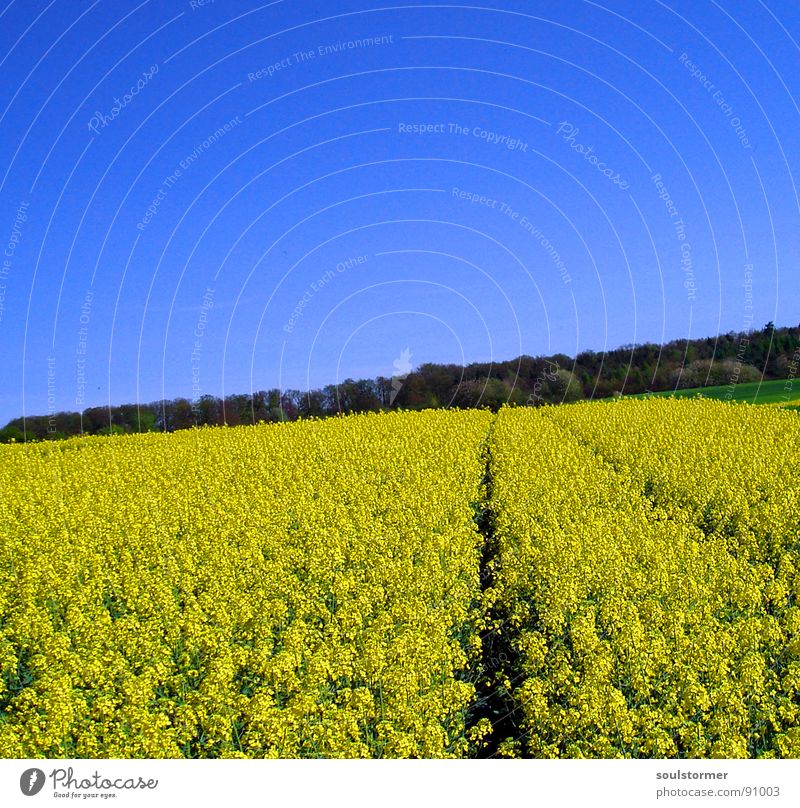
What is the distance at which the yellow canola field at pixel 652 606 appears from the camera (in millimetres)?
6141

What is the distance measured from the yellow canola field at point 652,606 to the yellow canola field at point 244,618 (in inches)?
28.4

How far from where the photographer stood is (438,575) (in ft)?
29.6

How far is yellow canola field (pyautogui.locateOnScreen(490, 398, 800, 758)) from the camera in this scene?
20.1 feet

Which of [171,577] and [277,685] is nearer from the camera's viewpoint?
[277,685]

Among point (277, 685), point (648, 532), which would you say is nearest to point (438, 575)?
point (277, 685)

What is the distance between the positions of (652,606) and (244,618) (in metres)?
4.22

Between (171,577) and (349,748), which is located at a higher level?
(171,577)

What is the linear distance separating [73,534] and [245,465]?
7.14 metres

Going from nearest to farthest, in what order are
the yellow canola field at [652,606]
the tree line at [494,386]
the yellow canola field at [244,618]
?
1. the yellow canola field at [244,618]
2. the yellow canola field at [652,606]
3. the tree line at [494,386]

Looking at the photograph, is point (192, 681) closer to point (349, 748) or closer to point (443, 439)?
point (349, 748)
